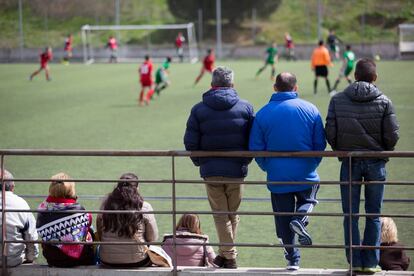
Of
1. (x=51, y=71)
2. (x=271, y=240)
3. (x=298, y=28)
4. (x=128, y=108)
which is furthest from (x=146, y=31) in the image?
(x=271, y=240)

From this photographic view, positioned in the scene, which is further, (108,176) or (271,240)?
(108,176)

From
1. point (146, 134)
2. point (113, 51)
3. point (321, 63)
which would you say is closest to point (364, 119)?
point (146, 134)

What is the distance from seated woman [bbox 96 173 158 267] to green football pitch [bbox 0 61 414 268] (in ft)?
9.00

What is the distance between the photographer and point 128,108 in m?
28.4

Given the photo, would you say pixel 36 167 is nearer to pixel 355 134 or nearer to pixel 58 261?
pixel 58 261

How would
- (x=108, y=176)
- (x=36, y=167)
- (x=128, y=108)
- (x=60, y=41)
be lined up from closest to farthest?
(x=108, y=176), (x=36, y=167), (x=128, y=108), (x=60, y=41)

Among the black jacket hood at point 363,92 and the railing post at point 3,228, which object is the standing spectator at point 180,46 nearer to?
the railing post at point 3,228

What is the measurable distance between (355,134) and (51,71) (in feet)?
141

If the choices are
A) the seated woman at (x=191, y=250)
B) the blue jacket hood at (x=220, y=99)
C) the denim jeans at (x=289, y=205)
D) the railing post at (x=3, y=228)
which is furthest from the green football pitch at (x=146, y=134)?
the railing post at (x=3, y=228)

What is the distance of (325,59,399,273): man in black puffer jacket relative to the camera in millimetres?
7199

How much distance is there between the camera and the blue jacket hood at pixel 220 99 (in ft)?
25.9

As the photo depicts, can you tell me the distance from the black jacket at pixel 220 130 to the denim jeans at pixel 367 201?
100 cm

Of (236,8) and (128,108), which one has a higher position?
(236,8)

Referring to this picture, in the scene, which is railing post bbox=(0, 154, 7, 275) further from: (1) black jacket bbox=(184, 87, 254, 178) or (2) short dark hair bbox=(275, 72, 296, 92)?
(2) short dark hair bbox=(275, 72, 296, 92)
